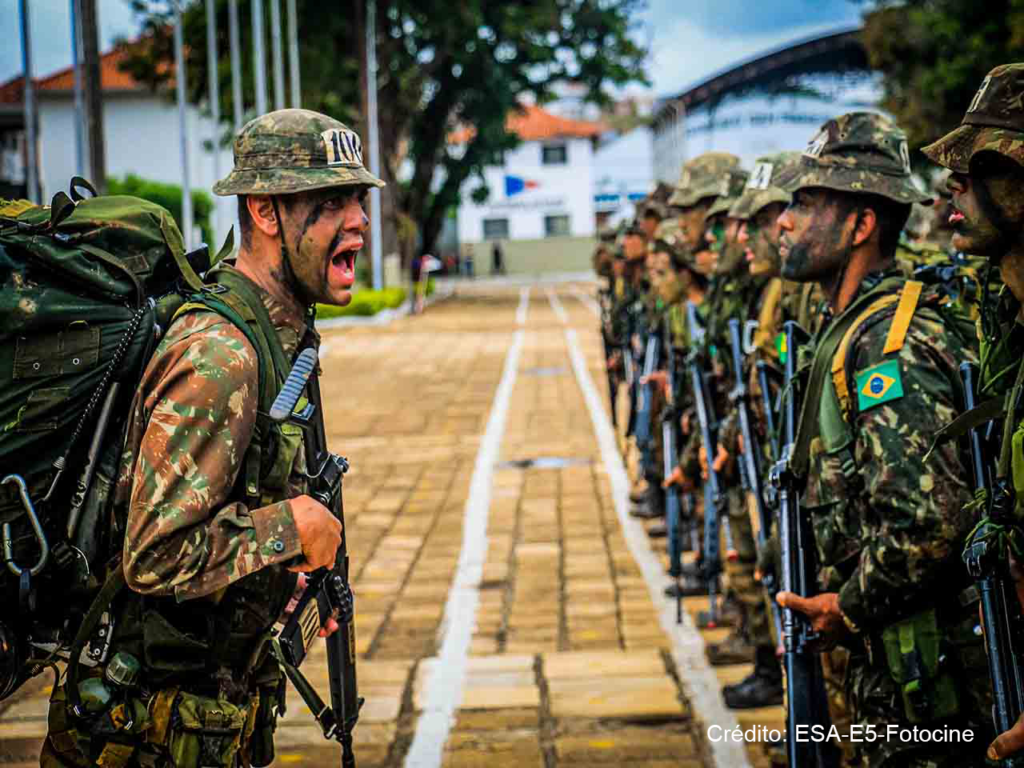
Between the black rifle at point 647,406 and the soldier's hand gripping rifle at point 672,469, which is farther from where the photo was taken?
the black rifle at point 647,406

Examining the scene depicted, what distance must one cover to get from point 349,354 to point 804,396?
2032 centimetres

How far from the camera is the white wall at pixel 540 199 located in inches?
2852

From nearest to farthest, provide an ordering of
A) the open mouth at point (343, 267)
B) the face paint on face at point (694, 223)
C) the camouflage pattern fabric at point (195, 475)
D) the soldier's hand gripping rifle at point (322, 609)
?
the camouflage pattern fabric at point (195, 475)
the soldier's hand gripping rifle at point (322, 609)
the open mouth at point (343, 267)
the face paint on face at point (694, 223)

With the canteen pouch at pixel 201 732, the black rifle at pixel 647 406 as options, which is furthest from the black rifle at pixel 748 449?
the black rifle at pixel 647 406

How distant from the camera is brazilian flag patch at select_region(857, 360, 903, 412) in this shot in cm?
348

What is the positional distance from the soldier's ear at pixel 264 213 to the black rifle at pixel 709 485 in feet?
12.2

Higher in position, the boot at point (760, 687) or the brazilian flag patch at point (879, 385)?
the brazilian flag patch at point (879, 385)

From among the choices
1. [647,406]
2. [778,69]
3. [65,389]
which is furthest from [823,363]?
[778,69]

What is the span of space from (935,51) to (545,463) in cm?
2009

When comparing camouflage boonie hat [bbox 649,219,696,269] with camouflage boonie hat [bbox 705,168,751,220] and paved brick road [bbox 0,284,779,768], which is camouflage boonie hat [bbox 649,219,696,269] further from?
paved brick road [bbox 0,284,779,768]

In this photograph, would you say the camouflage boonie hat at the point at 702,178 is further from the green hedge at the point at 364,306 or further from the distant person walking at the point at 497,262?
the distant person walking at the point at 497,262

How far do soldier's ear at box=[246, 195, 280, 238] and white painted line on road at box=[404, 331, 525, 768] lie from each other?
2.69 m

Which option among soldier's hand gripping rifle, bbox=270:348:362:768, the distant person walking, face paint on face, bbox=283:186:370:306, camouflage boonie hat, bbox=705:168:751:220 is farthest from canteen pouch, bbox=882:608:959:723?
the distant person walking

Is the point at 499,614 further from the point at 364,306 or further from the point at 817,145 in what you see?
the point at 364,306
